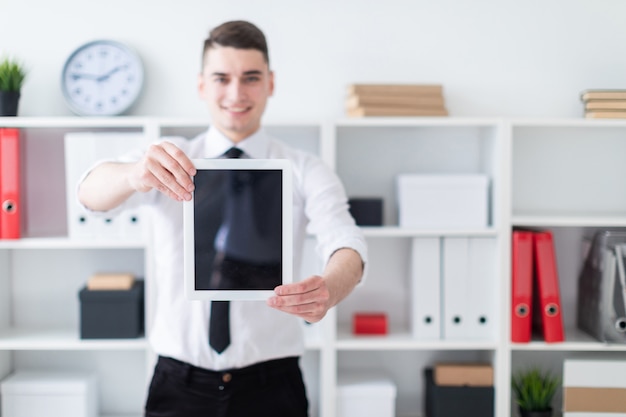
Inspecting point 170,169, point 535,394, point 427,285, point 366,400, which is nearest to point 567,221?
point 427,285

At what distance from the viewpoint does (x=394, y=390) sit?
2.72 meters

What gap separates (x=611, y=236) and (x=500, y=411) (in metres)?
0.78

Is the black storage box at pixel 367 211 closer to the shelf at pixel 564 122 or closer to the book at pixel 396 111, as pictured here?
the book at pixel 396 111

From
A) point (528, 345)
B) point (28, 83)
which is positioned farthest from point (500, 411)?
point (28, 83)

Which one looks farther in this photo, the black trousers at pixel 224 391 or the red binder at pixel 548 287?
the red binder at pixel 548 287

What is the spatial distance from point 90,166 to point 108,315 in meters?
0.56

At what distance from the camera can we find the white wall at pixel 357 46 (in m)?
2.87

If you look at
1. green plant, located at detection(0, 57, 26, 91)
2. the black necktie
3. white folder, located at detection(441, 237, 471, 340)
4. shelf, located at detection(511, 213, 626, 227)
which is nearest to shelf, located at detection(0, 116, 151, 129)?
green plant, located at detection(0, 57, 26, 91)

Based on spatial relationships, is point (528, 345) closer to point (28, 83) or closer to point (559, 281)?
point (559, 281)

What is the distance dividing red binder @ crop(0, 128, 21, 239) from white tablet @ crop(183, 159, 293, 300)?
1.35 m

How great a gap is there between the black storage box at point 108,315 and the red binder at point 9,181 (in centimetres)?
37

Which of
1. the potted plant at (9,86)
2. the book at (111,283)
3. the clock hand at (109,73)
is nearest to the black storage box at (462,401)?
the book at (111,283)

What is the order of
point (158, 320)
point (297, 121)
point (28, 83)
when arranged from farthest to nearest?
point (28, 83) → point (297, 121) → point (158, 320)

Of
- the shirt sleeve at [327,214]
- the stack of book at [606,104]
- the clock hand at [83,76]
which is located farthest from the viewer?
the clock hand at [83,76]
